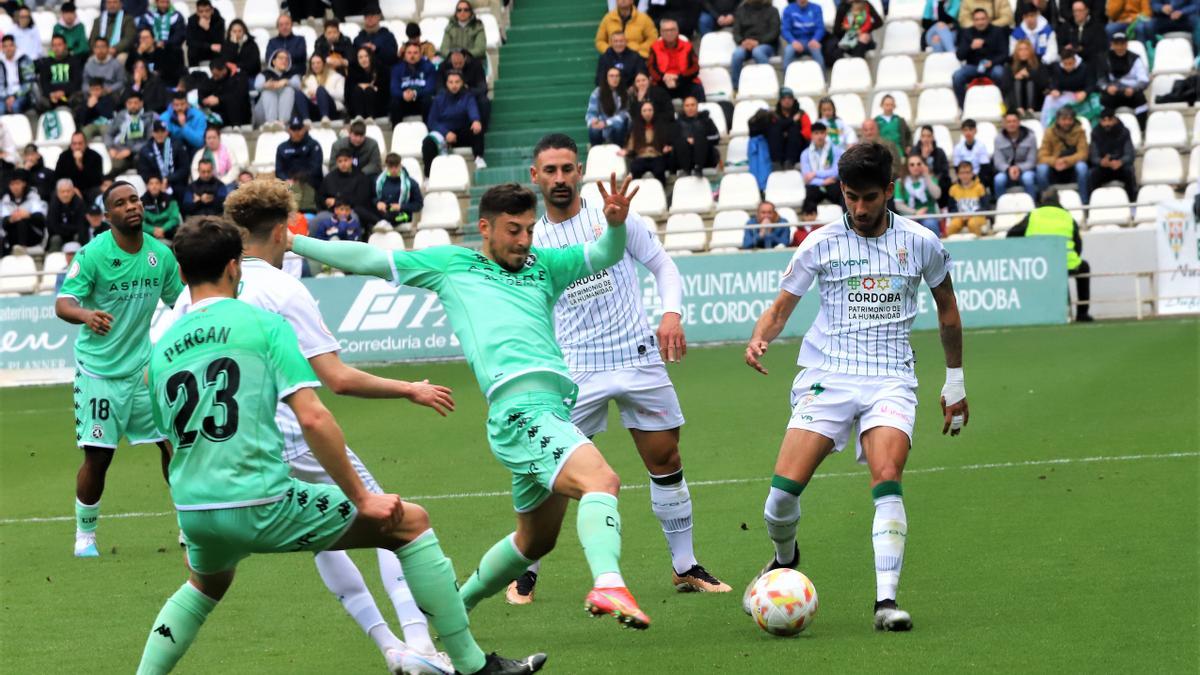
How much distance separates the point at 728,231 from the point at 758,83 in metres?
3.33

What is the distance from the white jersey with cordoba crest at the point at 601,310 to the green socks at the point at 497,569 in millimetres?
1627

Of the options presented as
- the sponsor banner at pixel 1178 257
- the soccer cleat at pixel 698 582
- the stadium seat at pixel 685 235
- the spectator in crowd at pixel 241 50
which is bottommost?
the sponsor banner at pixel 1178 257

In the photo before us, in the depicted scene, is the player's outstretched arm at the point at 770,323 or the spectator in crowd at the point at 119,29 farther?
the spectator in crowd at the point at 119,29

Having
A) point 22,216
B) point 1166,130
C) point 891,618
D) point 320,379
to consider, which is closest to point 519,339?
point 320,379

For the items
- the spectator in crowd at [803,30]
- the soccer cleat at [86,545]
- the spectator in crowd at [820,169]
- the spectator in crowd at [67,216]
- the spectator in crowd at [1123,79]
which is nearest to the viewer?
the soccer cleat at [86,545]

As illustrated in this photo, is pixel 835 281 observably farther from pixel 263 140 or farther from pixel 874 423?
pixel 263 140

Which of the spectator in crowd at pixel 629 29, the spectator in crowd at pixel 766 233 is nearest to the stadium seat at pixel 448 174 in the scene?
the spectator in crowd at pixel 629 29

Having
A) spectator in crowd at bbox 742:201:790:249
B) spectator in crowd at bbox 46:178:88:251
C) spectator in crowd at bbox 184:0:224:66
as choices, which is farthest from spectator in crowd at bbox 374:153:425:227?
spectator in crowd at bbox 184:0:224:66

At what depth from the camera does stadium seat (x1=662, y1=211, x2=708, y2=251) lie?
22766mm

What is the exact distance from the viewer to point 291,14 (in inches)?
1129

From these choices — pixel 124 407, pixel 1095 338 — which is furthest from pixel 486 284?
pixel 1095 338

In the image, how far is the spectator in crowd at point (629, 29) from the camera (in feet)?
83.3

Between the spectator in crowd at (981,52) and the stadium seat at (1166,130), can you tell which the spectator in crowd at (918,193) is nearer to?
the spectator in crowd at (981,52)

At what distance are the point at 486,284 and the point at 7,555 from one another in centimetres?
502
